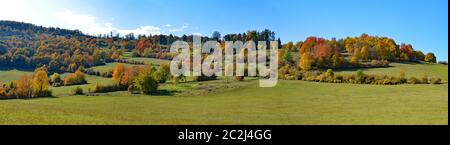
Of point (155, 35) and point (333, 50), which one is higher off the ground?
point (155, 35)

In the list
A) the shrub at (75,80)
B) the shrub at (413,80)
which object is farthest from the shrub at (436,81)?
the shrub at (75,80)

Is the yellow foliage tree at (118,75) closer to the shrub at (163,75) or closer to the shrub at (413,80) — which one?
the shrub at (163,75)

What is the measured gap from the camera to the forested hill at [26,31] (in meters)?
152

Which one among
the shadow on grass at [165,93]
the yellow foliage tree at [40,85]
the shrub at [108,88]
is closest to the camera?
the shadow on grass at [165,93]

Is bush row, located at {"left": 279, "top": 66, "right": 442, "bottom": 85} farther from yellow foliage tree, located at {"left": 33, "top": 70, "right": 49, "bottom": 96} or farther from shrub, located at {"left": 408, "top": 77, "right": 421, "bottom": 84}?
yellow foliage tree, located at {"left": 33, "top": 70, "right": 49, "bottom": 96}

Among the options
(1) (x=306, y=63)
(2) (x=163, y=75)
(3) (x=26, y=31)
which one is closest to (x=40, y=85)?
(2) (x=163, y=75)

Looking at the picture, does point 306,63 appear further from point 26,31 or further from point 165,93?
point 26,31

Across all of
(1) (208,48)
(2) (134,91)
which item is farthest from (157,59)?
(2) (134,91)

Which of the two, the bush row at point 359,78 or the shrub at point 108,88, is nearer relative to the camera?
the bush row at point 359,78

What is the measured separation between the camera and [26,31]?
163m
